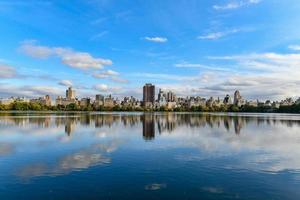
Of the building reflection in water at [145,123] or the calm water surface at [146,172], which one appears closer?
the calm water surface at [146,172]

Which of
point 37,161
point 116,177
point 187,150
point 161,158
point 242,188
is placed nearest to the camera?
point 242,188

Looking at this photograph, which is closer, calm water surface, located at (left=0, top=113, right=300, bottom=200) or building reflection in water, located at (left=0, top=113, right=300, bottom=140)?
calm water surface, located at (left=0, top=113, right=300, bottom=200)

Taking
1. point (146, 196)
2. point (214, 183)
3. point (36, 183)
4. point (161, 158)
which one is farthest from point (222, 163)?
point (36, 183)

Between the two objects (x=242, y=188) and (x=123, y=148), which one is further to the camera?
(x=123, y=148)

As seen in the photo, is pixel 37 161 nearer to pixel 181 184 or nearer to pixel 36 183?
pixel 36 183

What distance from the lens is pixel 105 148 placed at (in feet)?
98.4

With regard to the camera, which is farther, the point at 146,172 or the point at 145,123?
the point at 145,123

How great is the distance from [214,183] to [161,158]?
8.09 metres

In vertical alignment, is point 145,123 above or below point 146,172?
above

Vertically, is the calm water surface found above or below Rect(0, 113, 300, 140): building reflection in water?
below

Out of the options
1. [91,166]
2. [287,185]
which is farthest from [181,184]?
[91,166]

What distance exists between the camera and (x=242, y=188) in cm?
1628

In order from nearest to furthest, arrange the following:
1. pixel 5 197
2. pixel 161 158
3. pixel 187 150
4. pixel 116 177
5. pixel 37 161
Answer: pixel 5 197 → pixel 116 177 → pixel 37 161 → pixel 161 158 → pixel 187 150

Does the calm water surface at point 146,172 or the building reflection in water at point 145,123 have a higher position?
the building reflection in water at point 145,123
